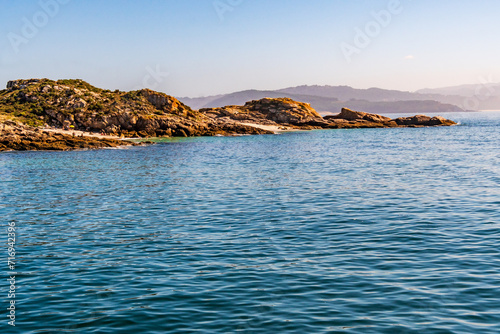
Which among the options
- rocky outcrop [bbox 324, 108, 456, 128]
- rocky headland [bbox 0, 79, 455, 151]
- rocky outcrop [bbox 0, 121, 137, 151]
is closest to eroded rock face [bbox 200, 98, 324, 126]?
rocky outcrop [bbox 324, 108, 456, 128]

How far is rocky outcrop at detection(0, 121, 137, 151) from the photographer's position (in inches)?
2702

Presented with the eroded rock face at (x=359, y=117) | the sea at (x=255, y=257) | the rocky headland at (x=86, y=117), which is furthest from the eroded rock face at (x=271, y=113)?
the sea at (x=255, y=257)

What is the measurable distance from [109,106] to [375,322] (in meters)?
99.1

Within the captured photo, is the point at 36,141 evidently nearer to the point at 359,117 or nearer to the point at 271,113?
the point at 271,113

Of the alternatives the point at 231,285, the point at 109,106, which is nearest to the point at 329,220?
the point at 231,285

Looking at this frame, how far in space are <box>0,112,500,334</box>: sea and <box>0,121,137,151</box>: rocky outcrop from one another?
128ft

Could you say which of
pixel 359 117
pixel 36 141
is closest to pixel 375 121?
pixel 359 117

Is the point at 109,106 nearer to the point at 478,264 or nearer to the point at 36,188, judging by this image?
the point at 36,188

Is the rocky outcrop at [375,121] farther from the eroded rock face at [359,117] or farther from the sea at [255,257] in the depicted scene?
the sea at [255,257]

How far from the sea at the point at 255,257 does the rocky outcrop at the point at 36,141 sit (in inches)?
1539

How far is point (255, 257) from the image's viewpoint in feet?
51.2

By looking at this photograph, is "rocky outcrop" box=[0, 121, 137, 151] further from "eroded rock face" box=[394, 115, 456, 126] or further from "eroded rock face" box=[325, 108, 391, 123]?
"eroded rock face" box=[394, 115, 456, 126]

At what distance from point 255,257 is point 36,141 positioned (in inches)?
2554

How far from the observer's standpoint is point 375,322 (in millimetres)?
10430
